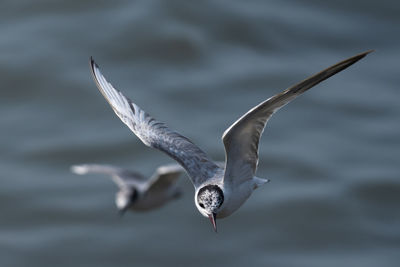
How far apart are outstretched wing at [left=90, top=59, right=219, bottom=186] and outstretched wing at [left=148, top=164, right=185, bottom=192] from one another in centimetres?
267

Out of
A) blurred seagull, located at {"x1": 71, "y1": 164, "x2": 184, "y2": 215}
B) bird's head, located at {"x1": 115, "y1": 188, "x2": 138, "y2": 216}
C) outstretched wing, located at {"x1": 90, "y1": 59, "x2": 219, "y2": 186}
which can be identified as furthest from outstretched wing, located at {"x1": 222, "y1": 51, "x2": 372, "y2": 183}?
bird's head, located at {"x1": 115, "y1": 188, "x2": 138, "y2": 216}

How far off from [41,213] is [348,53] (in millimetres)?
7341

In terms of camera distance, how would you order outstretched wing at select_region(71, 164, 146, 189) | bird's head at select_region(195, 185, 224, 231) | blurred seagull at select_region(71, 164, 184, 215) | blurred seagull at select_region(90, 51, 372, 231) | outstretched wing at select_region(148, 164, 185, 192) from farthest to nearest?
outstretched wing at select_region(71, 164, 146, 189), blurred seagull at select_region(71, 164, 184, 215), outstretched wing at select_region(148, 164, 185, 192), bird's head at select_region(195, 185, 224, 231), blurred seagull at select_region(90, 51, 372, 231)

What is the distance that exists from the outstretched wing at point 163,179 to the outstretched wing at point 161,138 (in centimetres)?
267

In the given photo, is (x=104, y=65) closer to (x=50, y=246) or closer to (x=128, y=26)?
(x=128, y=26)

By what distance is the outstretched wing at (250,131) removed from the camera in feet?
17.0

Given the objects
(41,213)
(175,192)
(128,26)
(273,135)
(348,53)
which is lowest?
(175,192)

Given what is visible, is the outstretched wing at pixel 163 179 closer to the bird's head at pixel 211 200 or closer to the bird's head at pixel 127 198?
the bird's head at pixel 127 198

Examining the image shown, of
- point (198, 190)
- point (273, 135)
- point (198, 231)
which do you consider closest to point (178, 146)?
point (198, 190)

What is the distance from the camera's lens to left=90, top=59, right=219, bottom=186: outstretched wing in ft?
21.7

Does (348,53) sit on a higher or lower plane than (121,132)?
higher

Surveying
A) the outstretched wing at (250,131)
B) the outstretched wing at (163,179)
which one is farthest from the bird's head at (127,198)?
the outstretched wing at (250,131)

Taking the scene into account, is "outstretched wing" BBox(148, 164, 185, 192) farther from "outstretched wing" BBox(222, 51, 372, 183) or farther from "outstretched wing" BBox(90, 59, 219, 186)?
"outstretched wing" BBox(222, 51, 372, 183)

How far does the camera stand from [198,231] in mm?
15664
